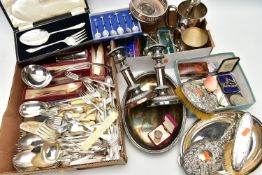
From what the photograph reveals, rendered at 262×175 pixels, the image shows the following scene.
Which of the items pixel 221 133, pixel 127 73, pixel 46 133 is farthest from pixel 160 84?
pixel 46 133

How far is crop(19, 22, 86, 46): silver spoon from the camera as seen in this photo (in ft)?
2.67

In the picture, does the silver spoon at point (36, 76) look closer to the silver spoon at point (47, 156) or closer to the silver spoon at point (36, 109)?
the silver spoon at point (36, 109)

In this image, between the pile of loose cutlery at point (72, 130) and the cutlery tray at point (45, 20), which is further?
the cutlery tray at point (45, 20)

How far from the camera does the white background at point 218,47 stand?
2.40ft

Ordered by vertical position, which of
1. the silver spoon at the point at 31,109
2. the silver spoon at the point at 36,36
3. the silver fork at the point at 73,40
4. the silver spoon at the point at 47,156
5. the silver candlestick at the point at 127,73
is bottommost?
the silver spoon at the point at 47,156

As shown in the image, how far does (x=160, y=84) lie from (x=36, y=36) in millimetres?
420

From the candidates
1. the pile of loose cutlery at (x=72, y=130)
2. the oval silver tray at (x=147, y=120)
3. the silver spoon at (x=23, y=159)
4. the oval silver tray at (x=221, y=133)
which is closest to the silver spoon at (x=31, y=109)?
the pile of loose cutlery at (x=72, y=130)

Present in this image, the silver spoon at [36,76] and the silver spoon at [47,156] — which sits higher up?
the silver spoon at [36,76]

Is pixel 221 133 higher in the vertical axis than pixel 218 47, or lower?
lower

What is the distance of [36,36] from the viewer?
0.82 m

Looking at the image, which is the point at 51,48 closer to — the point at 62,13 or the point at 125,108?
the point at 62,13

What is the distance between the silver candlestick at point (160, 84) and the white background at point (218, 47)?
13 centimetres

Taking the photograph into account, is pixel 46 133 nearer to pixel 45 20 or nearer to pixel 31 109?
pixel 31 109

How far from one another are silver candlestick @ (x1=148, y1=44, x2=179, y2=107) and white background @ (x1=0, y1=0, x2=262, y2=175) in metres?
0.13
